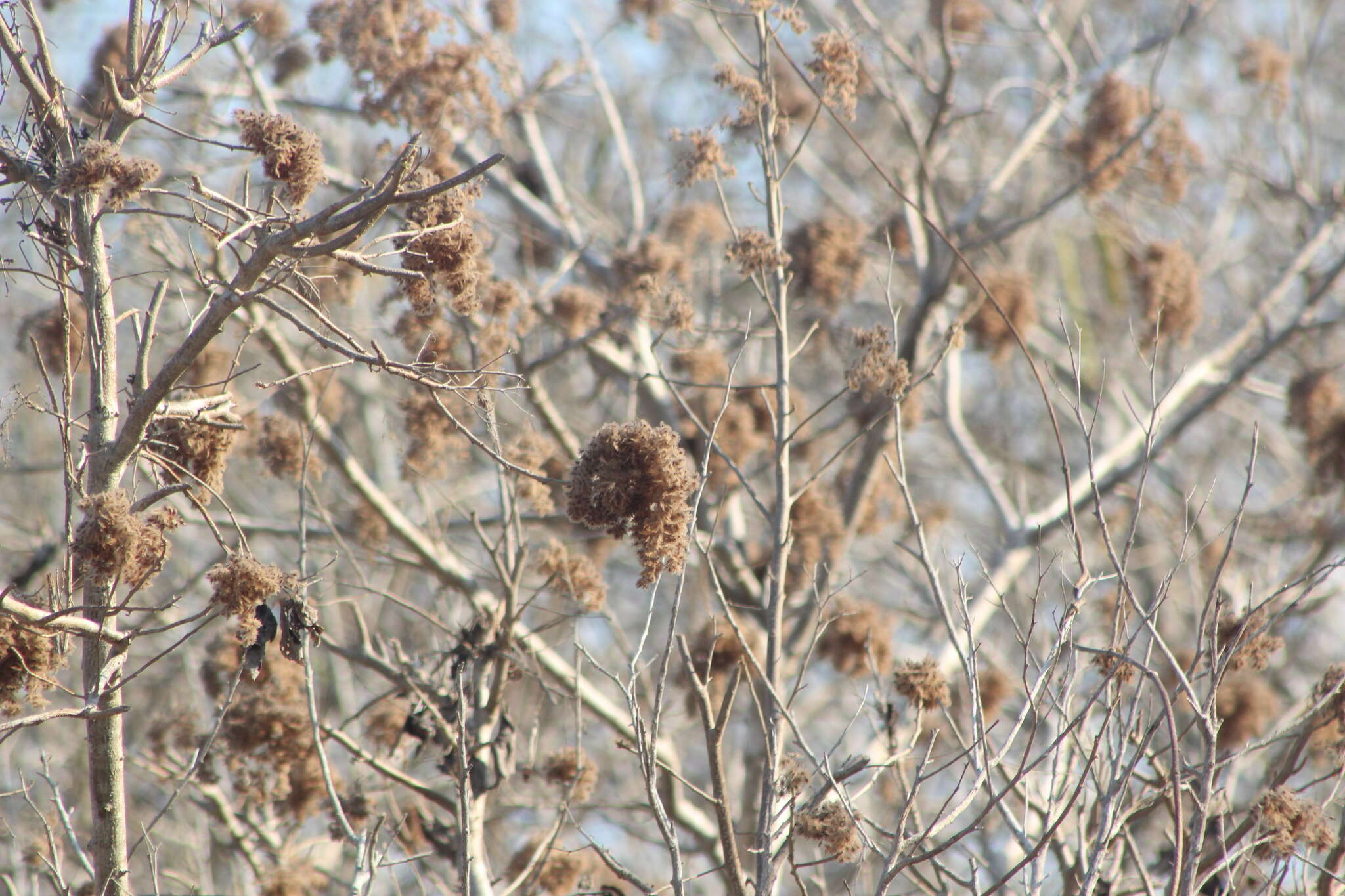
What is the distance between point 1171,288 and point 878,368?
11.3ft

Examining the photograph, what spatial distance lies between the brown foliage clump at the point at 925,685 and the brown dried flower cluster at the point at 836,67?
1975 mm

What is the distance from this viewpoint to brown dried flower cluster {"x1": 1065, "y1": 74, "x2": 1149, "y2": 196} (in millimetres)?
6762

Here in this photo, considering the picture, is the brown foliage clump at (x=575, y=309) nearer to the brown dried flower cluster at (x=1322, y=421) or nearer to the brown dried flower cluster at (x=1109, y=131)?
the brown dried flower cluster at (x=1109, y=131)

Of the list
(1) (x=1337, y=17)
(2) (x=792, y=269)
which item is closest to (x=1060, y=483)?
(2) (x=792, y=269)

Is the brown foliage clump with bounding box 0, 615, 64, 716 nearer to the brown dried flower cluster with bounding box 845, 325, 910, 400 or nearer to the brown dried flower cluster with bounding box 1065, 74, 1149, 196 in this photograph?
the brown dried flower cluster with bounding box 845, 325, 910, 400

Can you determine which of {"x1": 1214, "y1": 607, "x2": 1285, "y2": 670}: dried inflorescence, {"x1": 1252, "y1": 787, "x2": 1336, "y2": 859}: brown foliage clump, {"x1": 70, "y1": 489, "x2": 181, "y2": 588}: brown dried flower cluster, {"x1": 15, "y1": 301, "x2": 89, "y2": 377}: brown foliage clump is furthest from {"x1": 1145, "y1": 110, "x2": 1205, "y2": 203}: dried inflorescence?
{"x1": 70, "y1": 489, "x2": 181, "y2": 588}: brown dried flower cluster

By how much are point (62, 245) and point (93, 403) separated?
45 centimetres

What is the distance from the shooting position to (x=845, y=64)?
4332mm

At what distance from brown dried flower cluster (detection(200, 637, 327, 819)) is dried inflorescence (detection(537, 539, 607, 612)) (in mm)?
1096

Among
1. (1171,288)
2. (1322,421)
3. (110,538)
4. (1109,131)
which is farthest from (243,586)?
(1322,421)

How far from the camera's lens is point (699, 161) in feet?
14.3

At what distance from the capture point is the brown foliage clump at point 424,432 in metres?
5.00

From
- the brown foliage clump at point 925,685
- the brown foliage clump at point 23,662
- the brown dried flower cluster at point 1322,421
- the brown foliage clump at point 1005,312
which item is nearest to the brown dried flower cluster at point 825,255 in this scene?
the brown foliage clump at point 1005,312

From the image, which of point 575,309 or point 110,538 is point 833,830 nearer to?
point 110,538
